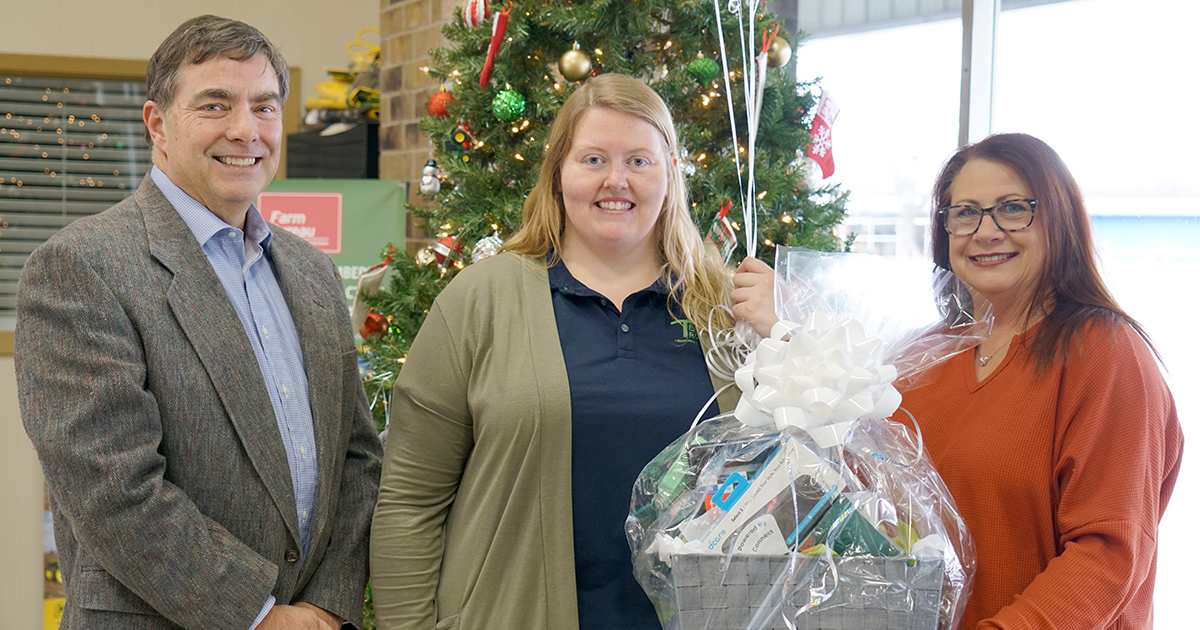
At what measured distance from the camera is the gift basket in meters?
1.15

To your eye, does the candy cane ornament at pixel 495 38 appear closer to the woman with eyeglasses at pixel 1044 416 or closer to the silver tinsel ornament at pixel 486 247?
the silver tinsel ornament at pixel 486 247

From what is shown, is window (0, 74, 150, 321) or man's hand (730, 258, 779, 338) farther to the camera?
window (0, 74, 150, 321)

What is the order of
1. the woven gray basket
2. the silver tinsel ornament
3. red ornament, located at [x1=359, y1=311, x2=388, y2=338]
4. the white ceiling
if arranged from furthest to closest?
the white ceiling, red ornament, located at [x1=359, y1=311, x2=388, y2=338], the silver tinsel ornament, the woven gray basket

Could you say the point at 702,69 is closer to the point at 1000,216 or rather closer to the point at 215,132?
the point at 1000,216

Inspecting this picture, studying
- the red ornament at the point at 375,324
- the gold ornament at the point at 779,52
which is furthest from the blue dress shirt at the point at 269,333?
the gold ornament at the point at 779,52

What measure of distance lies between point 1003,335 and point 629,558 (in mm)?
715

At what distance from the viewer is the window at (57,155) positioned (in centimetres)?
424

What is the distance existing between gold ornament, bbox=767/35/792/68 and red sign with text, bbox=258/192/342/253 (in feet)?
5.80

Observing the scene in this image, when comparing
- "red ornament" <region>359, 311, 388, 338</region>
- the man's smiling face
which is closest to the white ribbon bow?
the man's smiling face

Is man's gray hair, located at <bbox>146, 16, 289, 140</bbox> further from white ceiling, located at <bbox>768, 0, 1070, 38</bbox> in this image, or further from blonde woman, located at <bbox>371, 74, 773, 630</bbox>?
white ceiling, located at <bbox>768, 0, 1070, 38</bbox>

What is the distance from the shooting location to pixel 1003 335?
1.48 meters

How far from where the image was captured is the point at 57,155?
14.1 feet

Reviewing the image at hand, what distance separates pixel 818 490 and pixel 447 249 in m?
1.52

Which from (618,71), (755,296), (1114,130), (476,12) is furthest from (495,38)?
(1114,130)
